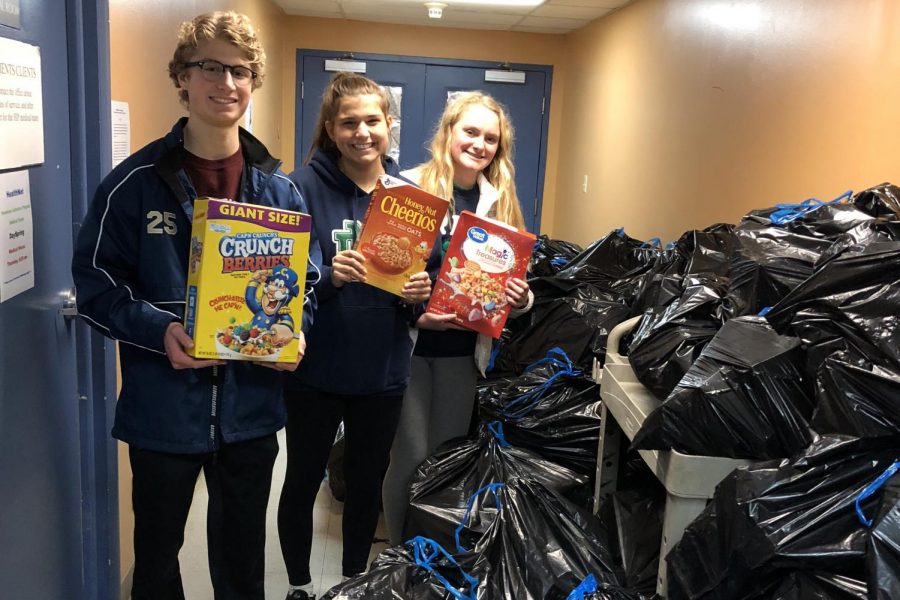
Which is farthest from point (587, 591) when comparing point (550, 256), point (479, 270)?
point (550, 256)

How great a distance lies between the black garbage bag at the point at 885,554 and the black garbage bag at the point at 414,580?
72 cm

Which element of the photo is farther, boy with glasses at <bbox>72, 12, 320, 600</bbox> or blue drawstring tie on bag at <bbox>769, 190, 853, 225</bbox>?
blue drawstring tie on bag at <bbox>769, 190, 853, 225</bbox>

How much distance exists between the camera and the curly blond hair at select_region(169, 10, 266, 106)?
4.36 ft

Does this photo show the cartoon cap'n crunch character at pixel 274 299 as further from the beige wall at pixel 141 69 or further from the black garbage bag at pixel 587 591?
the beige wall at pixel 141 69

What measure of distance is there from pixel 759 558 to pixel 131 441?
3.42 feet

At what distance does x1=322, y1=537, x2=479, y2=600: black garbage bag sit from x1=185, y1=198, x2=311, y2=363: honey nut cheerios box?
487 millimetres

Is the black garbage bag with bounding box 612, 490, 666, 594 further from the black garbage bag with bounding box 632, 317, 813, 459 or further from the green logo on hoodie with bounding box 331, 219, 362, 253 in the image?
the green logo on hoodie with bounding box 331, 219, 362, 253

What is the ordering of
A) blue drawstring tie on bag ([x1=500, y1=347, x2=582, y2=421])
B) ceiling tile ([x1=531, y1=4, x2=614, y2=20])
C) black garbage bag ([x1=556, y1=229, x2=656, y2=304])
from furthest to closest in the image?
ceiling tile ([x1=531, y1=4, x2=614, y2=20])
black garbage bag ([x1=556, y1=229, x2=656, y2=304])
blue drawstring tie on bag ([x1=500, y1=347, x2=582, y2=421])

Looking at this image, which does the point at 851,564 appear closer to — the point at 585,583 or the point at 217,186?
the point at 585,583

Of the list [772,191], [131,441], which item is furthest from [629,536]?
[772,191]

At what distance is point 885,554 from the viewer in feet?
3.16

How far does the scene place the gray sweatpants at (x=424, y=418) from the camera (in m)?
2.01

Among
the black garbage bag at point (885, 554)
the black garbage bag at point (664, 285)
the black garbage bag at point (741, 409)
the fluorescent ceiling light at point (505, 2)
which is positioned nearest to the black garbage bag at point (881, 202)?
the black garbage bag at point (664, 285)

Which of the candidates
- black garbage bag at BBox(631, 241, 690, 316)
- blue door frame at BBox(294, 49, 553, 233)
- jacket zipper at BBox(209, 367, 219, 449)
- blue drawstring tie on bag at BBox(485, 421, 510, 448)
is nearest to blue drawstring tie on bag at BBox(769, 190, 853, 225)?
black garbage bag at BBox(631, 241, 690, 316)
